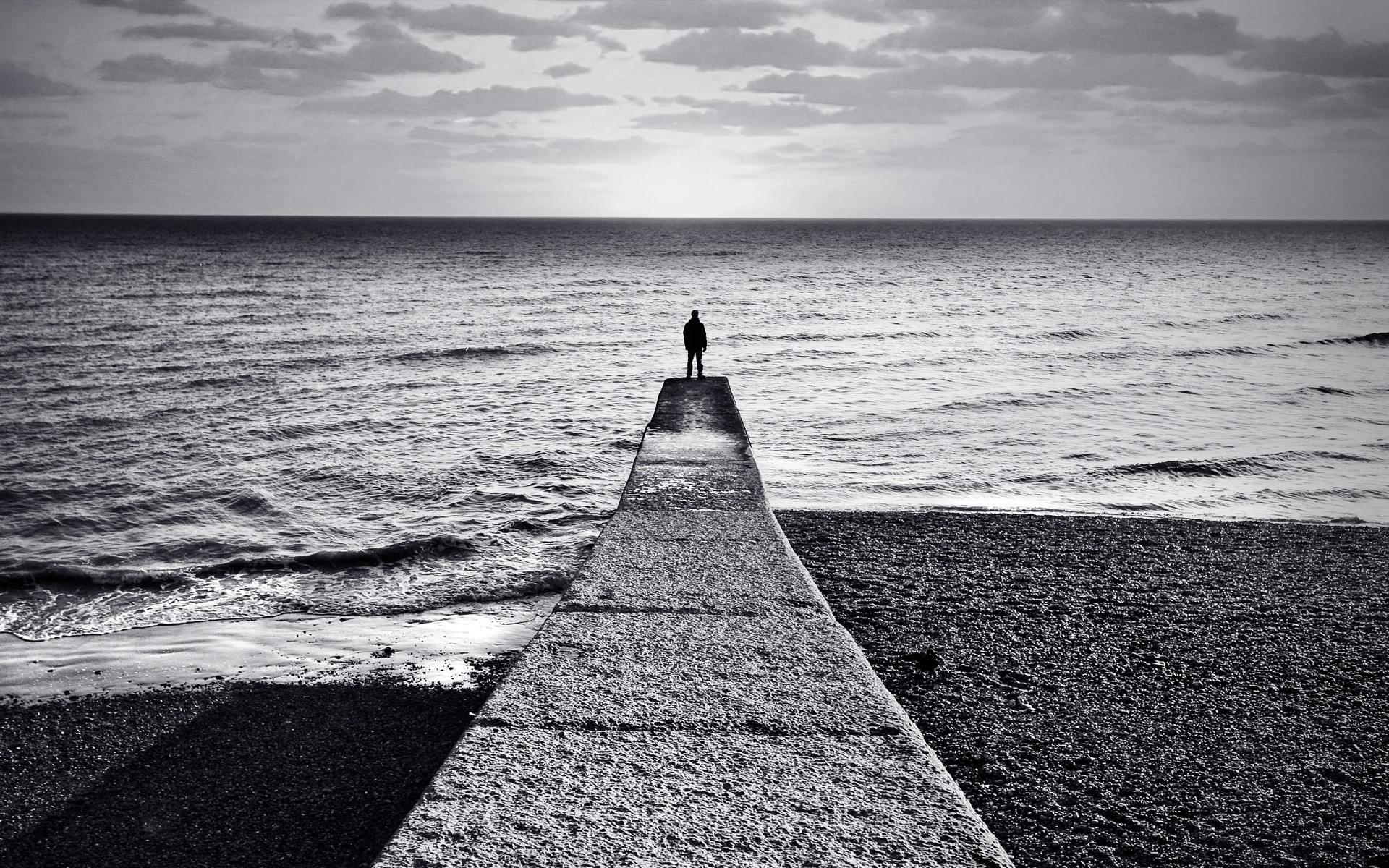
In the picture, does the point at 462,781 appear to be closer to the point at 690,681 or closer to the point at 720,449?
the point at 690,681

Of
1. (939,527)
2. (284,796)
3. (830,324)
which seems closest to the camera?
(284,796)

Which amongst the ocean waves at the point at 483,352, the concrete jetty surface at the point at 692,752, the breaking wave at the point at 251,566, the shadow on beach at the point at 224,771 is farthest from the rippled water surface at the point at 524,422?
the concrete jetty surface at the point at 692,752

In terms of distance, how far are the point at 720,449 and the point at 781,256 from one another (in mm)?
80187

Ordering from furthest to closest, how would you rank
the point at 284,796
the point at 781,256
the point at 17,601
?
the point at 781,256, the point at 17,601, the point at 284,796

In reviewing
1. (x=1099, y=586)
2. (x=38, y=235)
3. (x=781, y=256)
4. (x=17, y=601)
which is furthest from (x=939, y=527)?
(x=38, y=235)

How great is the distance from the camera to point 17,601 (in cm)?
919

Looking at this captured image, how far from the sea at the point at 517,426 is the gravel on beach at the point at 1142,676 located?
3205mm

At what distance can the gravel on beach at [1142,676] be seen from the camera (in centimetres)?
479

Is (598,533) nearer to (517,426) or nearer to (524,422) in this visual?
(517,426)

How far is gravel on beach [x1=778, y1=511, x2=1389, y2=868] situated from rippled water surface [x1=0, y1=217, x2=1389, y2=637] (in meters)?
3.20

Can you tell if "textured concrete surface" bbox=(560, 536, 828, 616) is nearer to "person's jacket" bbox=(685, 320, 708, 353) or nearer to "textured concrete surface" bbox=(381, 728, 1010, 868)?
"textured concrete surface" bbox=(381, 728, 1010, 868)

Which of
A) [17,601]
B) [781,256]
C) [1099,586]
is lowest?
[17,601]

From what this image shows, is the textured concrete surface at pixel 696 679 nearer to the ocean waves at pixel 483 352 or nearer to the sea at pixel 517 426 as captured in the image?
the sea at pixel 517 426

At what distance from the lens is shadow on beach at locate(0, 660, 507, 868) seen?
504cm
